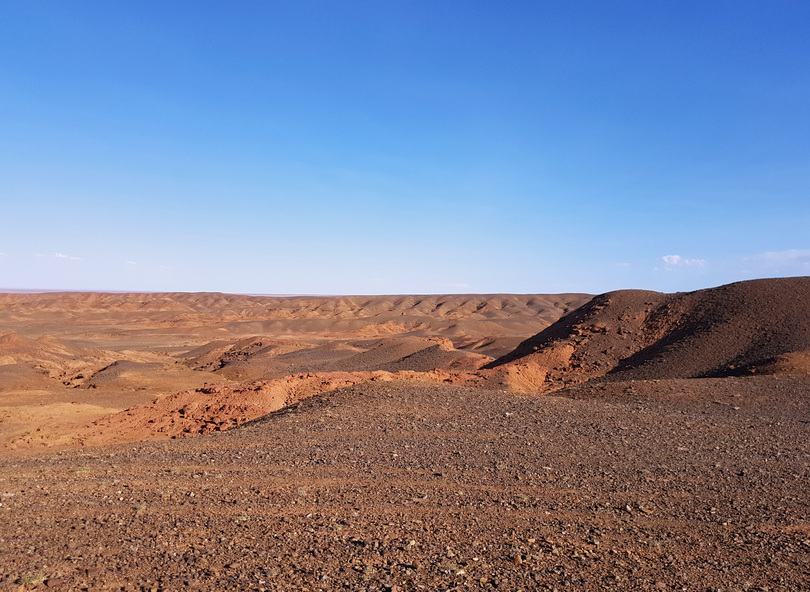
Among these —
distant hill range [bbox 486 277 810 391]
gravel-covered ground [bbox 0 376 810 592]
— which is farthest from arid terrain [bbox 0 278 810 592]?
distant hill range [bbox 486 277 810 391]

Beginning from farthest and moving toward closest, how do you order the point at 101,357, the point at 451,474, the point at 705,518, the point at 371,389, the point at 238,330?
1. the point at 238,330
2. the point at 101,357
3. the point at 371,389
4. the point at 451,474
5. the point at 705,518

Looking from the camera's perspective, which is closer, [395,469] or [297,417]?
[395,469]

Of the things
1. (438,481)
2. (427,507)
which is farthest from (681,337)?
(427,507)

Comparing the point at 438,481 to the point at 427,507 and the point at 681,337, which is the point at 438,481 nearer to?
the point at 427,507

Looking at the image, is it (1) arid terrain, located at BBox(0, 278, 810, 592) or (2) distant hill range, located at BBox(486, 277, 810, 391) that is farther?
(2) distant hill range, located at BBox(486, 277, 810, 391)

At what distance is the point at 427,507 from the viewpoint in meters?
7.70

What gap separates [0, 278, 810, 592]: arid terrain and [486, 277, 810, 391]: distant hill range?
0.66ft

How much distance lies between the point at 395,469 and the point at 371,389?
743 centimetres

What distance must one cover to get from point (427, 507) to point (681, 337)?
22573 millimetres

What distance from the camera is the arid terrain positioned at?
5797 mm

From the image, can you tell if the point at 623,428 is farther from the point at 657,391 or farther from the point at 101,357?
the point at 101,357

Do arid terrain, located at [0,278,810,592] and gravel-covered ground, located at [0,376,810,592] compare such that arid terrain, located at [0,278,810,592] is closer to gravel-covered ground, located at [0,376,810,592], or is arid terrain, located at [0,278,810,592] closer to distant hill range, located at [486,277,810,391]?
gravel-covered ground, located at [0,376,810,592]

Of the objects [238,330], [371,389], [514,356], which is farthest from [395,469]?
[238,330]

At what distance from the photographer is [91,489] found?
8609 millimetres
